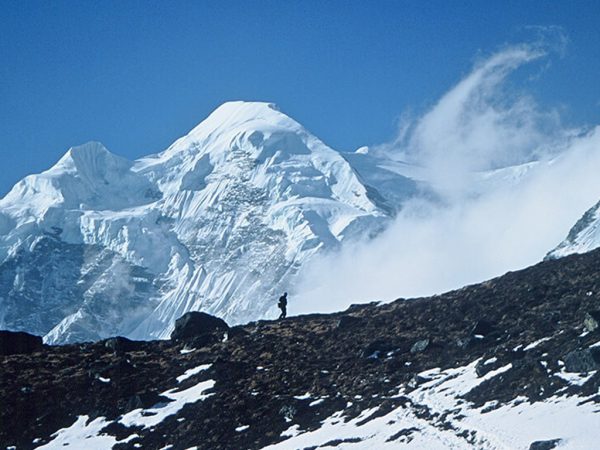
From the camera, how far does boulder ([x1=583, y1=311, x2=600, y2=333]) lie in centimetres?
4412

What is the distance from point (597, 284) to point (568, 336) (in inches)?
399

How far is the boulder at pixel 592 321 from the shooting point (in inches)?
1737

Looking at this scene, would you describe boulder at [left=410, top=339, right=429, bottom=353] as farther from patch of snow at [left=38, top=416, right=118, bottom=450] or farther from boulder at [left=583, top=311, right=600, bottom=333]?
patch of snow at [left=38, top=416, right=118, bottom=450]

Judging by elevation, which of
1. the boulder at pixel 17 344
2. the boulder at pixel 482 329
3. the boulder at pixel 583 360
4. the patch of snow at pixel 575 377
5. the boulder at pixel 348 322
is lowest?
the patch of snow at pixel 575 377

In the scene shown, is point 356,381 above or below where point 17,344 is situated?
below

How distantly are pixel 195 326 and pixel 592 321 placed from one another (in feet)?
108

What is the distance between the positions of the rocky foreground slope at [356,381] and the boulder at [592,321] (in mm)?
194

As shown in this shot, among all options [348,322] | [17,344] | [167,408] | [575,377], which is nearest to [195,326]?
[348,322]

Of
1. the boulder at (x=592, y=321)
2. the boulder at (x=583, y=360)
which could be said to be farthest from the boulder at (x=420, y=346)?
the boulder at (x=583, y=360)

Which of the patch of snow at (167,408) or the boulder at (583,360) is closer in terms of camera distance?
the boulder at (583,360)

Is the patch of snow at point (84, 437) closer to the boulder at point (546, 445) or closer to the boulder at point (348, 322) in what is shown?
the boulder at point (348, 322)

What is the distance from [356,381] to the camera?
49156 millimetres

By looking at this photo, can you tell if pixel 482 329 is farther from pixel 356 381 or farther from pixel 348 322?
pixel 348 322

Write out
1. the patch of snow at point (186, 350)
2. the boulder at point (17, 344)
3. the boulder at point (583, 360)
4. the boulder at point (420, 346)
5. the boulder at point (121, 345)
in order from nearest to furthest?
the boulder at point (583, 360)
the boulder at point (420, 346)
the patch of snow at point (186, 350)
the boulder at point (121, 345)
the boulder at point (17, 344)
